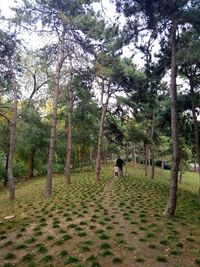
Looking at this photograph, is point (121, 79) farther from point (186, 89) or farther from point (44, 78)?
point (44, 78)

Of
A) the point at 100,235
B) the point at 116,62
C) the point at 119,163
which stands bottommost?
the point at 100,235

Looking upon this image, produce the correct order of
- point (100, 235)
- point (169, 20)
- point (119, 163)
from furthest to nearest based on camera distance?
point (119, 163) < point (169, 20) < point (100, 235)

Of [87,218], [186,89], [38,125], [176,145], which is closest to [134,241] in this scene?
[87,218]

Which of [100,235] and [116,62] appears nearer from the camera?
[100,235]

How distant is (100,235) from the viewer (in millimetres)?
7879

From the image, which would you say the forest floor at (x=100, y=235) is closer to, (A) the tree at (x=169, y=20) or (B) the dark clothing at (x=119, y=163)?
(A) the tree at (x=169, y=20)

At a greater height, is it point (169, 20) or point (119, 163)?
point (169, 20)

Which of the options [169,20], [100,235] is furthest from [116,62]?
[100,235]

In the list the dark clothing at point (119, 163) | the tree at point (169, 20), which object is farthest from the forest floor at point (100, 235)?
the dark clothing at point (119, 163)

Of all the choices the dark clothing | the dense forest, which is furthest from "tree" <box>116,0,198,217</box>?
the dark clothing

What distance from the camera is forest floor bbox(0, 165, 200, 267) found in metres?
6.31

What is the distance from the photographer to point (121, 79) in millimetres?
15484

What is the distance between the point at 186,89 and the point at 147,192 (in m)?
6.24

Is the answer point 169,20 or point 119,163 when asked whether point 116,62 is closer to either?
point 169,20
